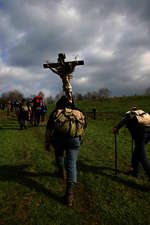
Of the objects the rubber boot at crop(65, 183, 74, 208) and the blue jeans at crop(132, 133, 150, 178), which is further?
the blue jeans at crop(132, 133, 150, 178)

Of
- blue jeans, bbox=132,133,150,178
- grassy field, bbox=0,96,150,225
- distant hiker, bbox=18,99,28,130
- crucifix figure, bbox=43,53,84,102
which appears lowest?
grassy field, bbox=0,96,150,225

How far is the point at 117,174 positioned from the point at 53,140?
7.56ft

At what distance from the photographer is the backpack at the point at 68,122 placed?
475cm

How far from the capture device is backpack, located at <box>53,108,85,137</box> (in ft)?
15.6

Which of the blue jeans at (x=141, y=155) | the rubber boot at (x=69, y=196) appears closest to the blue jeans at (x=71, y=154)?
the rubber boot at (x=69, y=196)

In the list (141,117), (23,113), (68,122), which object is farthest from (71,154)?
(23,113)

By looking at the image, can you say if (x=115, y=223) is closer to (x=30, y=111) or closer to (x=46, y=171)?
(x=46, y=171)

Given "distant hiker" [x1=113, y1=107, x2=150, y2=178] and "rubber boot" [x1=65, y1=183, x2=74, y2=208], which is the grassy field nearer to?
"rubber boot" [x1=65, y1=183, x2=74, y2=208]

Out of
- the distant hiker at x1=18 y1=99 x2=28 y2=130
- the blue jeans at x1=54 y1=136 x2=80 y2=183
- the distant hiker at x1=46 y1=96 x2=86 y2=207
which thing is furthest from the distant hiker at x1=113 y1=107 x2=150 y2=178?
the distant hiker at x1=18 y1=99 x2=28 y2=130

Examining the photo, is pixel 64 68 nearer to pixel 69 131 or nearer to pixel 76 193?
pixel 69 131

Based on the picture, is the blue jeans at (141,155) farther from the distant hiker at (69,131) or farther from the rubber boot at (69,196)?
the rubber boot at (69,196)

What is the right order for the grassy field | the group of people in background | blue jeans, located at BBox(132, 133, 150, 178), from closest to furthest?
the grassy field < blue jeans, located at BBox(132, 133, 150, 178) < the group of people in background

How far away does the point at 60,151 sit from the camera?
5.68 meters

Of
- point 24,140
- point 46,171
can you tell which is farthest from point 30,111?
point 46,171
